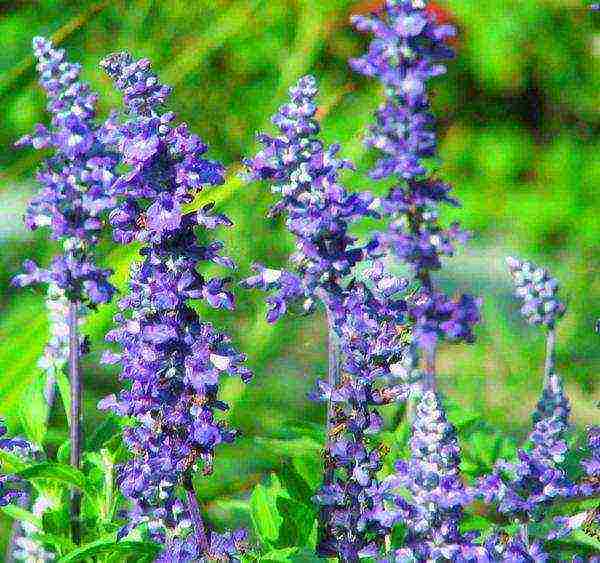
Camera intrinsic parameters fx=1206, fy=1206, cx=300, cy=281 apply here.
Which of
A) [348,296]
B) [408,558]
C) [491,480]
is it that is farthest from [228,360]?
[491,480]

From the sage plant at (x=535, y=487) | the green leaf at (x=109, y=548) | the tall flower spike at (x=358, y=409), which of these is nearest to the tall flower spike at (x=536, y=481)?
the sage plant at (x=535, y=487)

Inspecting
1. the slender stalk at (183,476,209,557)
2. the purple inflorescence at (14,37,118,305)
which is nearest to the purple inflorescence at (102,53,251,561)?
the slender stalk at (183,476,209,557)

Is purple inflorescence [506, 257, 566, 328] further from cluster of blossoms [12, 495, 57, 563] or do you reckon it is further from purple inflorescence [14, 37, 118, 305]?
cluster of blossoms [12, 495, 57, 563]

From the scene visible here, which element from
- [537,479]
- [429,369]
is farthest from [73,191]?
[537,479]

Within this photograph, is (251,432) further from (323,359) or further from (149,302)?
(149,302)

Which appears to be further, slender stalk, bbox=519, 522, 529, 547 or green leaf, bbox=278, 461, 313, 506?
green leaf, bbox=278, 461, 313, 506
